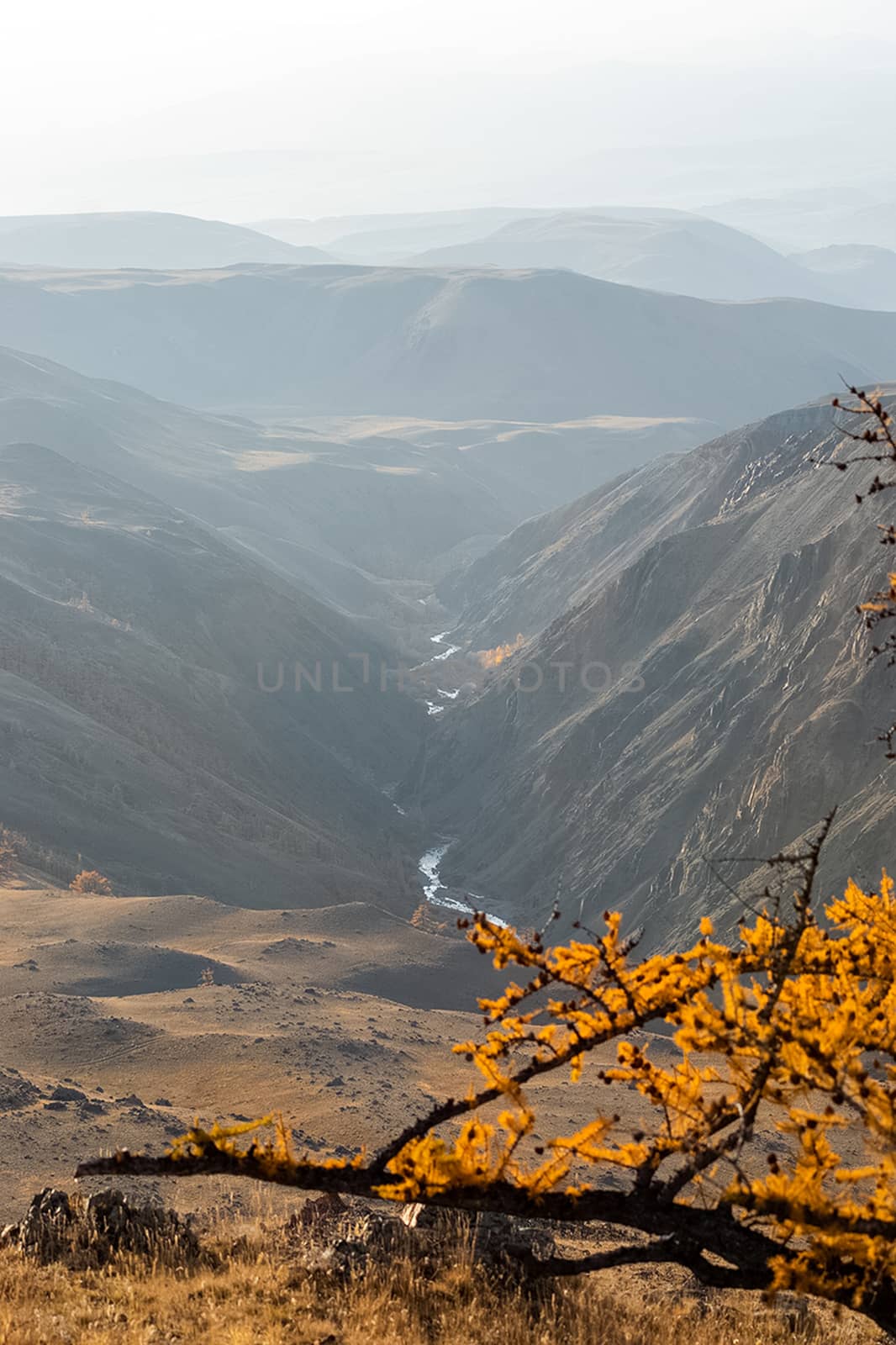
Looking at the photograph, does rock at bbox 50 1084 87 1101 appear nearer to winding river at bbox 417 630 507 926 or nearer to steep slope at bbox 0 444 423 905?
steep slope at bbox 0 444 423 905

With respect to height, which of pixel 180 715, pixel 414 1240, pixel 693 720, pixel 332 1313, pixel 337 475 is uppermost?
pixel 337 475

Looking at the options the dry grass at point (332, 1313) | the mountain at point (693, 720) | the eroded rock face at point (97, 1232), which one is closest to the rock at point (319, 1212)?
the eroded rock face at point (97, 1232)

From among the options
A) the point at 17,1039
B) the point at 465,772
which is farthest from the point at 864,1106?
the point at 465,772

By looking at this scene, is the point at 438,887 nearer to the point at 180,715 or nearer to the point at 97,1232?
the point at 180,715

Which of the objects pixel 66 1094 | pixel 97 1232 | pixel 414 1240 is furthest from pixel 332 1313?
pixel 66 1094

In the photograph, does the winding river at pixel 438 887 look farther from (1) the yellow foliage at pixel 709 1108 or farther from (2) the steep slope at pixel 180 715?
(1) the yellow foliage at pixel 709 1108

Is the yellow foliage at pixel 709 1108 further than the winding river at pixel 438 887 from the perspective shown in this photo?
No
